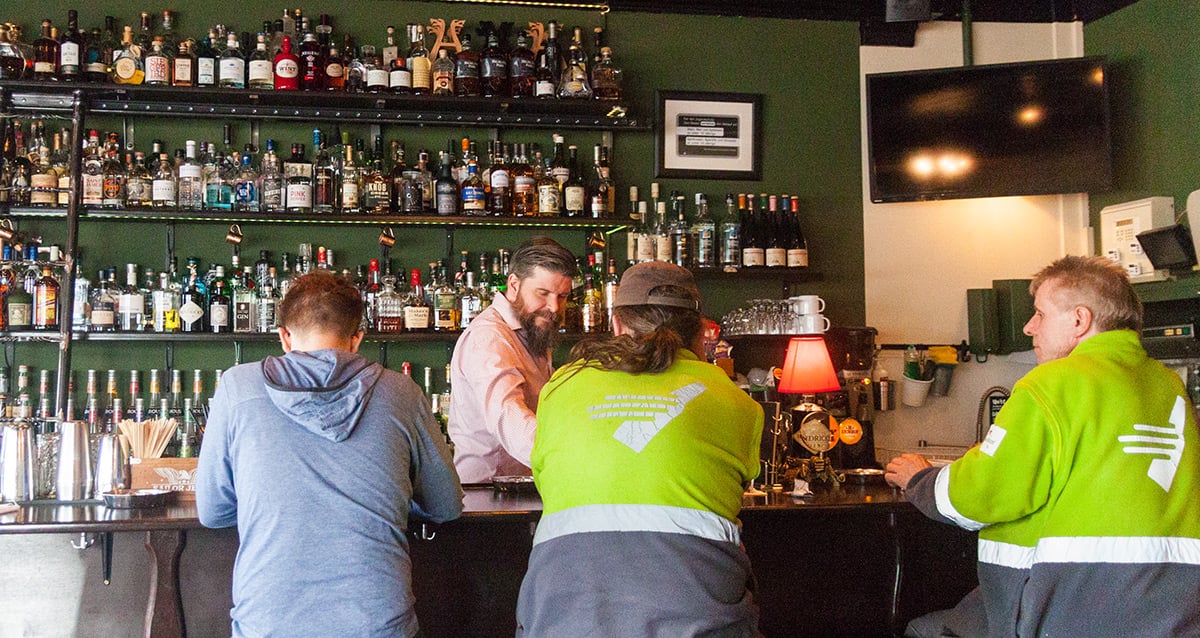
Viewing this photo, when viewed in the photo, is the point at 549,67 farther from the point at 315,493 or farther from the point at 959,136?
the point at 315,493

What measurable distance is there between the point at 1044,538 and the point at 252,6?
371 cm

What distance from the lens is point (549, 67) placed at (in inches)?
174

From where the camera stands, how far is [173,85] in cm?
405

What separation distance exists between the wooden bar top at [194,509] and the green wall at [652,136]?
177 cm

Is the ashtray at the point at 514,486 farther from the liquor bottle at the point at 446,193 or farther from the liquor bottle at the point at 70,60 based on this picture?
the liquor bottle at the point at 70,60

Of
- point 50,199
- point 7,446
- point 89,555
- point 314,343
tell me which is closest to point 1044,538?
point 314,343

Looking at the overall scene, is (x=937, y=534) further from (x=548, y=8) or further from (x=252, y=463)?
(x=548, y=8)

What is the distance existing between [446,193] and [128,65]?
1.30 m

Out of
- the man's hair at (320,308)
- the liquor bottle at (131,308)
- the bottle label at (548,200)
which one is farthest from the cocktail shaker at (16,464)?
the bottle label at (548,200)

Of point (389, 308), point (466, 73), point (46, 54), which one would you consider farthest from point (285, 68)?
point (389, 308)

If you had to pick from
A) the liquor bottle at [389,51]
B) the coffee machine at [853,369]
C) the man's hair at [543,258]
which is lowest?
the coffee machine at [853,369]

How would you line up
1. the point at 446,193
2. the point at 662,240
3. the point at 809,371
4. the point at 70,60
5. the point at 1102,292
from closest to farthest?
the point at 1102,292, the point at 809,371, the point at 70,60, the point at 446,193, the point at 662,240

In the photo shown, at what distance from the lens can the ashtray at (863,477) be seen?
3094 mm

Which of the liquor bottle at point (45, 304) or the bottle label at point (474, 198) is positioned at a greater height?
the bottle label at point (474, 198)
